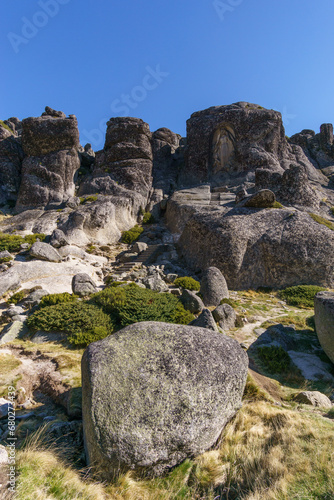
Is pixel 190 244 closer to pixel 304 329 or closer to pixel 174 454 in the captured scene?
pixel 304 329

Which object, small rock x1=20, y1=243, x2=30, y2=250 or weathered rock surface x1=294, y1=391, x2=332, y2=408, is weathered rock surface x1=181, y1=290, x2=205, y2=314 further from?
small rock x1=20, y1=243, x2=30, y2=250

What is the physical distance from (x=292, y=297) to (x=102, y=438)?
1634cm

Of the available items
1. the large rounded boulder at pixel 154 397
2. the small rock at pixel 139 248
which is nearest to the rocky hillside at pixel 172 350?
the large rounded boulder at pixel 154 397

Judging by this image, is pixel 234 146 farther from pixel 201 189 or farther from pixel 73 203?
pixel 73 203

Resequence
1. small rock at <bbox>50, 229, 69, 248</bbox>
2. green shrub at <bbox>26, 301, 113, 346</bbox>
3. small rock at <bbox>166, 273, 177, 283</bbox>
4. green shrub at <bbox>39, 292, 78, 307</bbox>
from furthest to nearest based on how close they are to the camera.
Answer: small rock at <bbox>50, 229, 69, 248</bbox> → small rock at <bbox>166, 273, 177, 283</bbox> → green shrub at <bbox>39, 292, 78, 307</bbox> → green shrub at <bbox>26, 301, 113, 346</bbox>

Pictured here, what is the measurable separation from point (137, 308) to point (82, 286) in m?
5.08

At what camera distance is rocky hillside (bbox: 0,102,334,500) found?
429 centimetres

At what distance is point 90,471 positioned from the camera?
4.31 metres

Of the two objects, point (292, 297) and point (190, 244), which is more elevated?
point (190, 244)

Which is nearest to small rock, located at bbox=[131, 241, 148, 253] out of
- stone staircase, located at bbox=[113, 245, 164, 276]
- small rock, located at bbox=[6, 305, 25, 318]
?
stone staircase, located at bbox=[113, 245, 164, 276]

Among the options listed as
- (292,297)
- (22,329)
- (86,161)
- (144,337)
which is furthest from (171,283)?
(86,161)

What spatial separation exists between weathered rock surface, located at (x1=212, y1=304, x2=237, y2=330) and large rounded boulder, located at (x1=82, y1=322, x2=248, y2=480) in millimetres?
7270

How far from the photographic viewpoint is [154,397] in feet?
15.1

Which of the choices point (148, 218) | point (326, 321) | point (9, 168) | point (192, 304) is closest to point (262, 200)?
point (192, 304)
